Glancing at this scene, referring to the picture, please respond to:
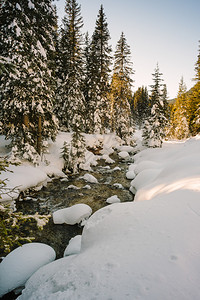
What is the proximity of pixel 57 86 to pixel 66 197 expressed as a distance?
49.2 feet

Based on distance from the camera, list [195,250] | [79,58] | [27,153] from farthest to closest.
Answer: [79,58] < [27,153] < [195,250]

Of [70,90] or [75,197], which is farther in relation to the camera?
[70,90]

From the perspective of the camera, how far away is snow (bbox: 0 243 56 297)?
373 centimetres

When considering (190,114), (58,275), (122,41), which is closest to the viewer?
(58,275)

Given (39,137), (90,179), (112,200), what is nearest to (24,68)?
(39,137)

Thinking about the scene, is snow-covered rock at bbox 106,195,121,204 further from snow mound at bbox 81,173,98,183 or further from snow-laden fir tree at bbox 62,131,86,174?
snow-laden fir tree at bbox 62,131,86,174

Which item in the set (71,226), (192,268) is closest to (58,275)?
(192,268)

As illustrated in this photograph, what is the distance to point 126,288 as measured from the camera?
206cm

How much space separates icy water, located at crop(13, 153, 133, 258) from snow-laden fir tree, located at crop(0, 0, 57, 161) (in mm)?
2777

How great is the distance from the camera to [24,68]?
30.3ft

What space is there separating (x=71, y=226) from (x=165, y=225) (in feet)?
15.5

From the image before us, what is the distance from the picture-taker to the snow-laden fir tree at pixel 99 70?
71.9 feet

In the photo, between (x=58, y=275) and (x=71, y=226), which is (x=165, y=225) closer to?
(x=58, y=275)

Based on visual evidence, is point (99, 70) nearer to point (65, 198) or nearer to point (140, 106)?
point (65, 198)
